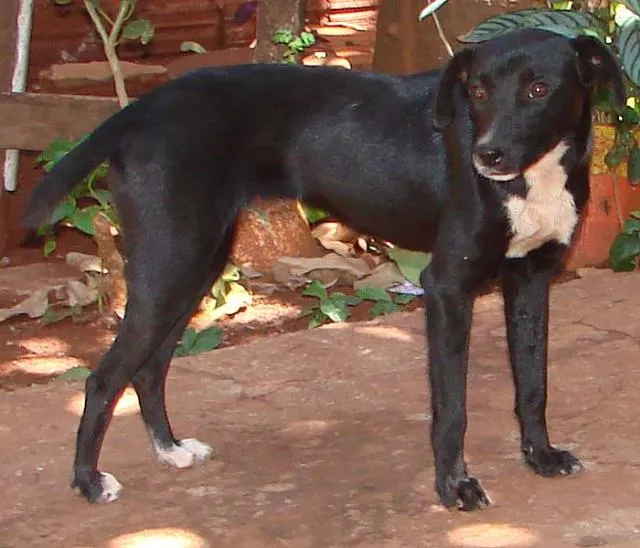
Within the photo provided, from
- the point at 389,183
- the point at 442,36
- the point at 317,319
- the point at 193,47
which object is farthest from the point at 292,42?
the point at 389,183

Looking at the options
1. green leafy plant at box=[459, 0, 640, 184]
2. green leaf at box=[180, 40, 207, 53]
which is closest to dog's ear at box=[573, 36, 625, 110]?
green leafy plant at box=[459, 0, 640, 184]

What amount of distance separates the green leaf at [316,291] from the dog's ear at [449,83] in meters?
2.13

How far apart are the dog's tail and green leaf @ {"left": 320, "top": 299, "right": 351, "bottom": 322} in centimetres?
190

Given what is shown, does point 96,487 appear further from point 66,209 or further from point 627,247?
point 627,247

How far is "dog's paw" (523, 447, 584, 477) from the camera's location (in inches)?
146

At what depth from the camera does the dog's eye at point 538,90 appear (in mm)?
3307

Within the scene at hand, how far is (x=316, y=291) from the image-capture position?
558 centimetres

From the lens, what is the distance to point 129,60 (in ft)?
29.1

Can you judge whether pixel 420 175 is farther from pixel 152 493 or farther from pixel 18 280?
pixel 18 280

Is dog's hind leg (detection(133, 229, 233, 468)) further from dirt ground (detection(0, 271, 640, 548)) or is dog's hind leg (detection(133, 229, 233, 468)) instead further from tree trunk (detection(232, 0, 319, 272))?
tree trunk (detection(232, 0, 319, 272))

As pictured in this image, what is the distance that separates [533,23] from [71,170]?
5.65 ft

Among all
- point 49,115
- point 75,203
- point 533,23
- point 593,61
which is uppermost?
point 593,61

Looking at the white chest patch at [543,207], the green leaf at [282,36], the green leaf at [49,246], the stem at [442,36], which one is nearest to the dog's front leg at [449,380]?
the white chest patch at [543,207]

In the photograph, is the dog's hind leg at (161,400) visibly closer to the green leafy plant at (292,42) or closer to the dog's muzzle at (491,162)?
the dog's muzzle at (491,162)
